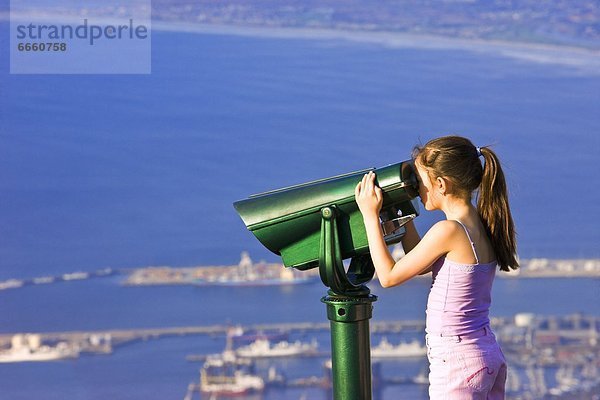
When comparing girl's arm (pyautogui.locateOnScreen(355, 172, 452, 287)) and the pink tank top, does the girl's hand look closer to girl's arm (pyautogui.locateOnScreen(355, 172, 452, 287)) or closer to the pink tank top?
girl's arm (pyautogui.locateOnScreen(355, 172, 452, 287))

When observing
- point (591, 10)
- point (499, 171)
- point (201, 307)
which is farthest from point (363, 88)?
point (499, 171)

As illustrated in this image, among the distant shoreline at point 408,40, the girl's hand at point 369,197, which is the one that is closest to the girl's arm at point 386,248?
the girl's hand at point 369,197

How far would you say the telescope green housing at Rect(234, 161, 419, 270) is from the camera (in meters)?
1.35

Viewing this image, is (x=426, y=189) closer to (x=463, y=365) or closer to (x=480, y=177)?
(x=480, y=177)

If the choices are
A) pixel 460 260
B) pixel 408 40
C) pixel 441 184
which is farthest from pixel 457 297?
pixel 408 40

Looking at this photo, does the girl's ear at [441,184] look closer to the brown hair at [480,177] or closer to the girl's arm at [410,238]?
the brown hair at [480,177]

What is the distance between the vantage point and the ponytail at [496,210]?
1.37 m

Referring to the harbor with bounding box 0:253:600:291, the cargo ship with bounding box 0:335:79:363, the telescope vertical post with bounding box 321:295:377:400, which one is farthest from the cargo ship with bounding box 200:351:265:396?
the telescope vertical post with bounding box 321:295:377:400

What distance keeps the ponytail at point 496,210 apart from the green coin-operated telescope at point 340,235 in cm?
9

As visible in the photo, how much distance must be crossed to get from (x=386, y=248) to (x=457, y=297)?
0.13 metres

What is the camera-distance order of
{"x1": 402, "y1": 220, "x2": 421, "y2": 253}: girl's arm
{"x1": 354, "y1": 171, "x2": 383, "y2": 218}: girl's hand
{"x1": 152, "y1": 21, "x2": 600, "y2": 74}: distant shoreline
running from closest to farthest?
{"x1": 354, "y1": 171, "x2": 383, "y2": 218}: girl's hand < {"x1": 402, "y1": 220, "x2": 421, "y2": 253}: girl's arm < {"x1": 152, "y1": 21, "x2": 600, "y2": 74}: distant shoreline

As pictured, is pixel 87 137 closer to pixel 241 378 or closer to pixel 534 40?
pixel 241 378

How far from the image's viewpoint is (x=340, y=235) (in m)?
1.38

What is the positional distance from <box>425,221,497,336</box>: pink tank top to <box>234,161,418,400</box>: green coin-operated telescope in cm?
8
